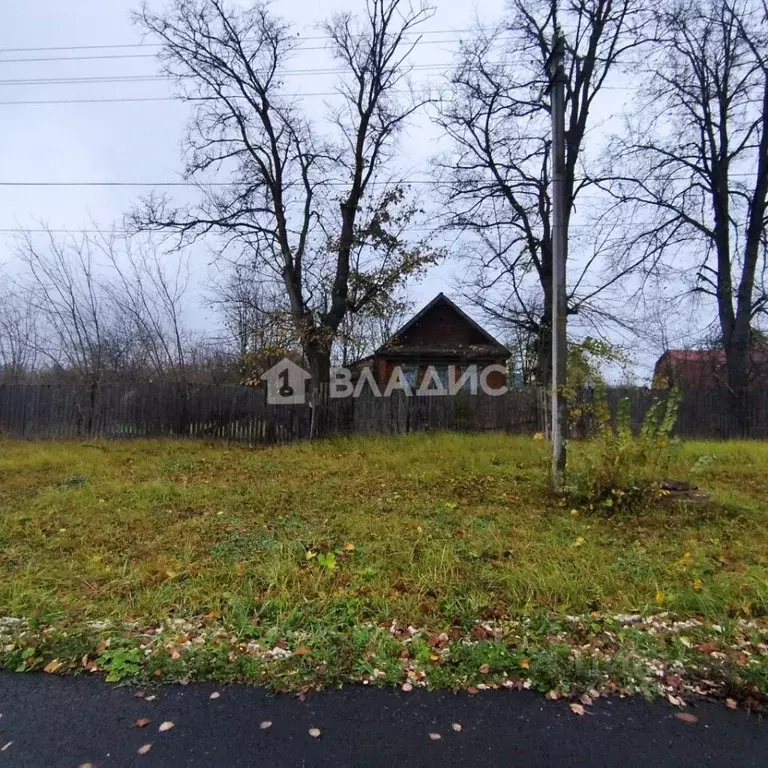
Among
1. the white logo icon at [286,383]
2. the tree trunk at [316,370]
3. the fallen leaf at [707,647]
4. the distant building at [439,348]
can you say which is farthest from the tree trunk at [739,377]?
the fallen leaf at [707,647]

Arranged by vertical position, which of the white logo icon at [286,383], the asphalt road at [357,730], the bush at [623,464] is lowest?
the asphalt road at [357,730]

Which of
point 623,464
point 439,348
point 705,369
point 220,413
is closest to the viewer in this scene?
point 623,464

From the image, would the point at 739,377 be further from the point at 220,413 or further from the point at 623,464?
the point at 220,413

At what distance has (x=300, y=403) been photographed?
12.6m

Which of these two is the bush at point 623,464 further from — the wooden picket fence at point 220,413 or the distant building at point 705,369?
the distant building at point 705,369

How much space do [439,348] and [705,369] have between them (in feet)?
38.2

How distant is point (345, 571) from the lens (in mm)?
4020

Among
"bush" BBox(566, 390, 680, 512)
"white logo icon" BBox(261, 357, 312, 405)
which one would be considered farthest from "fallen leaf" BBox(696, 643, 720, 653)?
"white logo icon" BBox(261, 357, 312, 405)

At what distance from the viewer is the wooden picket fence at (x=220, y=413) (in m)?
12.5

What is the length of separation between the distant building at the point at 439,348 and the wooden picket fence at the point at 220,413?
4.36 metres

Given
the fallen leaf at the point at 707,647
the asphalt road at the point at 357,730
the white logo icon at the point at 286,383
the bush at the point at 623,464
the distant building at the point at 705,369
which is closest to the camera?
the asphalt road at the point at 357,730

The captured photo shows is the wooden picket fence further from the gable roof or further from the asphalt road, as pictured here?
the asphalt road

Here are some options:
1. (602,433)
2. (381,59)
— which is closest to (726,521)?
(602,433)

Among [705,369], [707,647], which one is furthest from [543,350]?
[707,647]
